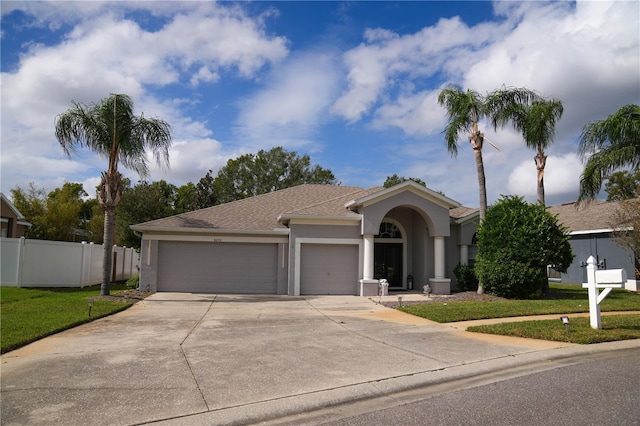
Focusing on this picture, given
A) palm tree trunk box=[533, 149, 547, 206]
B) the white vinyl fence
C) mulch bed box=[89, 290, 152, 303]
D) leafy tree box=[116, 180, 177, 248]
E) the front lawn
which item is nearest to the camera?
the front lawn

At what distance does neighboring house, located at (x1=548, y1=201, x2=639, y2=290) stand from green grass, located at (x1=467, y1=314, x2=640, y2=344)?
1311 centimetres

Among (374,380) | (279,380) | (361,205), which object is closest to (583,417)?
(374,380)

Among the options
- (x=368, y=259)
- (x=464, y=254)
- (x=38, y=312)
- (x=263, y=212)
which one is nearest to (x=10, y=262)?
(x=38, y=312)

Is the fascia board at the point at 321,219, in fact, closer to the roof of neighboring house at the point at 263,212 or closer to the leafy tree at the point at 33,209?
the roof of neighboring house at the point at 263,212

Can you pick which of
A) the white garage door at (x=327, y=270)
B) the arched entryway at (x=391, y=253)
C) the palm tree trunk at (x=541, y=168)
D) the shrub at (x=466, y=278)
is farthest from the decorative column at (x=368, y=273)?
the palm tree trunk at (x=541, y=168)

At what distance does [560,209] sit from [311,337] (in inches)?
1178

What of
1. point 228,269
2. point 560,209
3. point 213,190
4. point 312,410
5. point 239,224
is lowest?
point 312,410

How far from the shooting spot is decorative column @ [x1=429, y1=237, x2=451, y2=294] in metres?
20.2

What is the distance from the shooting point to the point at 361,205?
1986 cm

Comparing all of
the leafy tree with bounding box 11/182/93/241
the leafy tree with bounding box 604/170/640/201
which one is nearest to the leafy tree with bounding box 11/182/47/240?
the leafy tree with bounding box 11/182/93/241

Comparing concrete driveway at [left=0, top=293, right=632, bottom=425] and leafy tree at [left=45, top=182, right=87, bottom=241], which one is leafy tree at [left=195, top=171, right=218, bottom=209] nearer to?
leafy tree at [left=45, top=182, right=87, bottom=241]

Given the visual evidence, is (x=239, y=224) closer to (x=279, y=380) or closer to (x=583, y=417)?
(x=279, y=380)

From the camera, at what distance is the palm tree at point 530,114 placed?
1962 centimetres

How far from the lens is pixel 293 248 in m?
19.7
